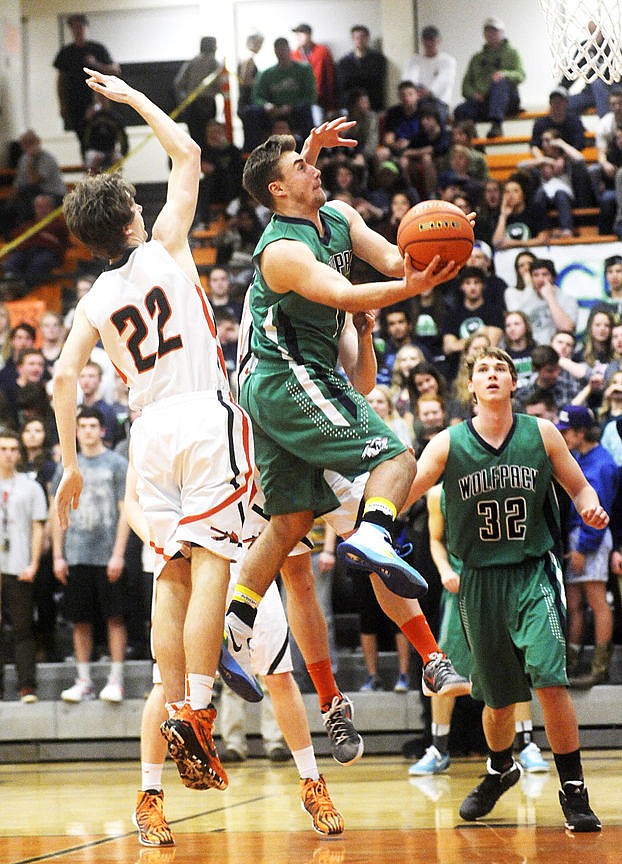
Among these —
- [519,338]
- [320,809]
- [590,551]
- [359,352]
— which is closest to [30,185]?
[519,338]

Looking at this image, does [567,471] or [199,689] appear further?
[567,471]

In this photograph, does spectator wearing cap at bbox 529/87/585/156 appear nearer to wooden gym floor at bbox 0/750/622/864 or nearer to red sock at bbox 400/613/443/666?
wooden gym floor at bbox 0/750/622/864

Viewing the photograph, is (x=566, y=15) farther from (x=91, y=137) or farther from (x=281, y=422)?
(x=91, y=137)

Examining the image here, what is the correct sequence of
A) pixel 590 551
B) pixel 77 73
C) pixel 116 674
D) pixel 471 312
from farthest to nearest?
pixel 77 73 < pixel 471 312 < pixel 116 674 < pixel 590 551

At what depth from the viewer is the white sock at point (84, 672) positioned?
9.74m

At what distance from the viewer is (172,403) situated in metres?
4.88

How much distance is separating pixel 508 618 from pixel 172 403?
1899 mm

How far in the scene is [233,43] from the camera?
63.2ft

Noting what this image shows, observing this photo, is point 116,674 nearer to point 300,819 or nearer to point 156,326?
point 300,819

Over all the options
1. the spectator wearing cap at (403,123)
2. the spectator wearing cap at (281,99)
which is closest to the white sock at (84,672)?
the spectator wearing cap at (403,123)

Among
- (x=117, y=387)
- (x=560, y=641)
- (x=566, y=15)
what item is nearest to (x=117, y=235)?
(x=560, y=641)

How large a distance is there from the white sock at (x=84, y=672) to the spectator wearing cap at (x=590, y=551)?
3.61m

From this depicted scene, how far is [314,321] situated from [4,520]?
5536mm

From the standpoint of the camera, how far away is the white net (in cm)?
663
